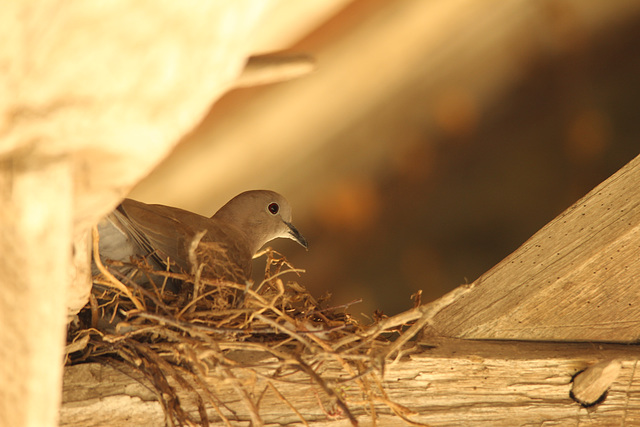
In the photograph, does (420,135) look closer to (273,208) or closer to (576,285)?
(273,208)

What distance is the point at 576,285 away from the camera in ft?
4.85

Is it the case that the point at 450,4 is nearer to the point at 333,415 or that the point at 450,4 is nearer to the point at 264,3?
the point at 333,415

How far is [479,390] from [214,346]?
1.87 feet

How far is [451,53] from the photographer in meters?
2.15

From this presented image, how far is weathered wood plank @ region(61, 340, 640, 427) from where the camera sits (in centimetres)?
132

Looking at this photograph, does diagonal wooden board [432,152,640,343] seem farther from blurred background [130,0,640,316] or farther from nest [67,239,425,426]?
blurred background [130,0,640,316]

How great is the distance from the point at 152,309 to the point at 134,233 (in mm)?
168

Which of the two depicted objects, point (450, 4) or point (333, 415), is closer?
point (333, 415)

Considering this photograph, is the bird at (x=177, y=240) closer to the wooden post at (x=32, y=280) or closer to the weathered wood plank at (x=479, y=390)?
the weathered wood plank at (x=479, y=390)

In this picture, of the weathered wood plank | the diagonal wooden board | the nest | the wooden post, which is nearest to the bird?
the nest

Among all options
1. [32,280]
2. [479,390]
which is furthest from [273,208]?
[32,280]

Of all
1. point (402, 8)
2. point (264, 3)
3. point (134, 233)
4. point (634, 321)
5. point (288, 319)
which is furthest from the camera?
point (402, 8)

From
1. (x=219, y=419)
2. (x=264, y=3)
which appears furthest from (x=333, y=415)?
(x=264, y=3)

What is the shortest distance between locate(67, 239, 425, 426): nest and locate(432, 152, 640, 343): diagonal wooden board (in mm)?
322
